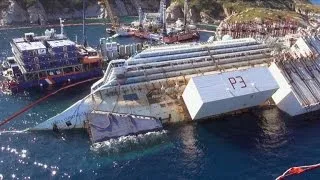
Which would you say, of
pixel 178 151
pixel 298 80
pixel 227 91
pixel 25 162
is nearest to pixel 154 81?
pixel 227 91

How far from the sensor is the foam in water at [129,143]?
3317 inches

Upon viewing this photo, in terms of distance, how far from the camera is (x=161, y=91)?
10425cm

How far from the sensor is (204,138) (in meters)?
90.0

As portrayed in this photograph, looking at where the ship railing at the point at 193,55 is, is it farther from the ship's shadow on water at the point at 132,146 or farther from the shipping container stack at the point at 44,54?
the shipping container stack at the point at 44,54

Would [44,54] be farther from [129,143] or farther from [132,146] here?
[132,146]

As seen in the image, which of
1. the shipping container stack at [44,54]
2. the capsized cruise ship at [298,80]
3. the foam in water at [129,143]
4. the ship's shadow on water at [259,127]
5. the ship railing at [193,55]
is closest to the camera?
the foam in water at [129,143]

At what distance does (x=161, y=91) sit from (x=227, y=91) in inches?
653

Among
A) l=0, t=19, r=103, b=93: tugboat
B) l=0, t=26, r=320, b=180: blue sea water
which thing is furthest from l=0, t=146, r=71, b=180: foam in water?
l=0, t=19, r=103, b=93: tugboat

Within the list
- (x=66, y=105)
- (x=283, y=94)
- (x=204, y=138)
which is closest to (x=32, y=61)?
(x=66, y=105)

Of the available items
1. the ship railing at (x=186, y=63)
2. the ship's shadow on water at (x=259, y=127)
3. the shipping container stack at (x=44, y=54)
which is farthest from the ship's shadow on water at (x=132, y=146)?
the shipping container stack at (x=44, y=54)

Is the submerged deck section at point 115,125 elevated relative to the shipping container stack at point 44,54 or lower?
lower

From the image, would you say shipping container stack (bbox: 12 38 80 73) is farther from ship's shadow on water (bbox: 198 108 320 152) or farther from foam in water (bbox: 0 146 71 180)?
ship's shadow on water (bbox: 198 108 320 152)

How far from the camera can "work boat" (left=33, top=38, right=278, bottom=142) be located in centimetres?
9312

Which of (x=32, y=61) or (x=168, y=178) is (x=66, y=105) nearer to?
(x=32, y=61)
